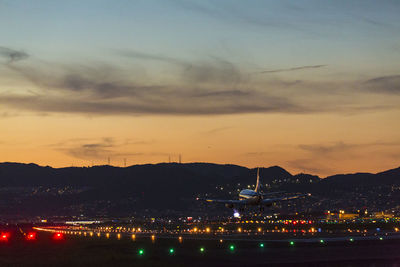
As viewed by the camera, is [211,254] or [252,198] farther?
[252,198]

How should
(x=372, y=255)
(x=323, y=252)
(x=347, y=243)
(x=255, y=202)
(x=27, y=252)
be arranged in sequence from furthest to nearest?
(x=255, y=202) < (x=347, y=243) < (x=27, y=252) < (x=323, y=252) < (x=372, y=255)

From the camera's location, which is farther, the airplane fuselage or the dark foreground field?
the airplane fuselage

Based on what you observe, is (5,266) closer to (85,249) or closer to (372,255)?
(85,249)

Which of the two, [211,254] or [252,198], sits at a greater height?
[252,198]

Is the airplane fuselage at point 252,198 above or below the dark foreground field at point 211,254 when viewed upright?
above

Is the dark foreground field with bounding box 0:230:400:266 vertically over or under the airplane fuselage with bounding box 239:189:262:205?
under

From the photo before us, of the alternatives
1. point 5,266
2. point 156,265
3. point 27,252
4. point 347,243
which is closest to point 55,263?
point 5,266

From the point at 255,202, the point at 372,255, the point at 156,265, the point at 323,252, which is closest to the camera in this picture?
the point at 156,265

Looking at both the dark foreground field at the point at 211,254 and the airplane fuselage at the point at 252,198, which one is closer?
the dark foreground field at the point at 211,254
